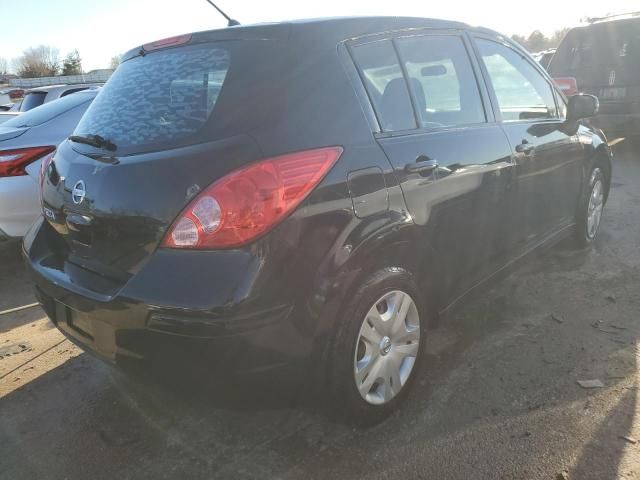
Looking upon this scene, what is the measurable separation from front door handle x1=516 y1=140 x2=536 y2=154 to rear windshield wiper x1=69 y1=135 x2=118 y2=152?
2251 millimetres

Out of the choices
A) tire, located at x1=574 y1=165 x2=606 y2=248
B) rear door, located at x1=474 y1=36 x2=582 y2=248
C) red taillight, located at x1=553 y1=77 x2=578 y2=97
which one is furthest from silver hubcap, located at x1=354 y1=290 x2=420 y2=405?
red taillight, located at x1=553 y1=77 x2=578 y2=97

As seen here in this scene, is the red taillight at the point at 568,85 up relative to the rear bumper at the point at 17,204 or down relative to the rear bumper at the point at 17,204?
up

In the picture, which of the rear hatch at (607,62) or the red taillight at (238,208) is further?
the rear hatch at (607,62)

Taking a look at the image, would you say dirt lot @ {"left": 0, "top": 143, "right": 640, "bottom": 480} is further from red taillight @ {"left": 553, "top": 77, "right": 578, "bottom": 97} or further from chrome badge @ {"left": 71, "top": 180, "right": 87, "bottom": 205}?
red taillight @ {"left": 553, "top": 77, "right": 578, "bottom": 97}

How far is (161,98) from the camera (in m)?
2.34

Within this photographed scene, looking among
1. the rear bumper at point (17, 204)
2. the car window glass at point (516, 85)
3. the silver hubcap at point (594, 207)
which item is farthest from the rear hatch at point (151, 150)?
the silver hubcap at point (594, 207)

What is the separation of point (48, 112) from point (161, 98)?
3.30 m

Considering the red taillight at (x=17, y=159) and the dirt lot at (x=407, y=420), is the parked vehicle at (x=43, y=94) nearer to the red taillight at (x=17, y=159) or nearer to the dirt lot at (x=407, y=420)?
the red taillight at (x=17, y=159)

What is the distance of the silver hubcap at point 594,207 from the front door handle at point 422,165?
8.33 feet

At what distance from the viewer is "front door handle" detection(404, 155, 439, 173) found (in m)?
2.42

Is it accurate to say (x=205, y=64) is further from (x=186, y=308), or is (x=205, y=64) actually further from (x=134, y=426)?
(x=134, y=426)

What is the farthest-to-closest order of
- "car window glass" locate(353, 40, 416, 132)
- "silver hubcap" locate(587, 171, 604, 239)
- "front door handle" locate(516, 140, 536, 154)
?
1. "silver hubcap" locate(587, 171, 604, 239)
2. "front door handle" locate(516, 140, 536, 154)
3. "car window glass" locate(353, 40, 416, 132)

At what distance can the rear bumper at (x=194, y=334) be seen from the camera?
1.88 meters

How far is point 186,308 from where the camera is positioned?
6.14ft
